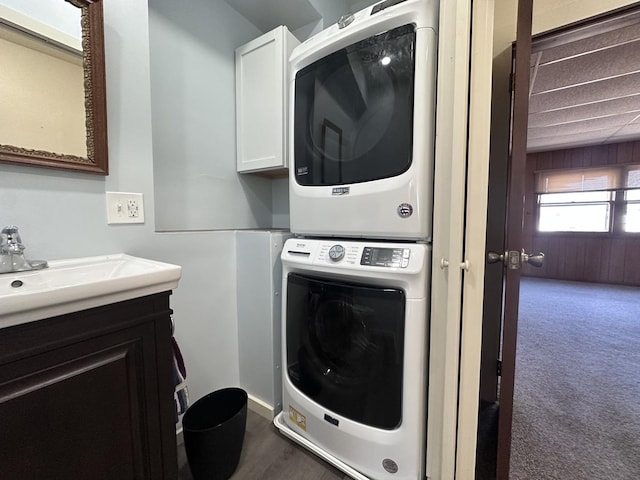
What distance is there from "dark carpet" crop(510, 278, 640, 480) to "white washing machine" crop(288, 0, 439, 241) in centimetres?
125

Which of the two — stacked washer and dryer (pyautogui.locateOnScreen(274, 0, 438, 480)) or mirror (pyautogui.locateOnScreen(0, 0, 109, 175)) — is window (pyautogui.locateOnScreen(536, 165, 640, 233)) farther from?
mirror (pyautogui.locateOnScreen(0, 0, 109, 175))

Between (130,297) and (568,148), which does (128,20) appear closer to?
(130,297)

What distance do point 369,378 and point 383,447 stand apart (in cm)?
25

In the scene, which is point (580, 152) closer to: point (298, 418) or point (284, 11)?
point (284, 11)

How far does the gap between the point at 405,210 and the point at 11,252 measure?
1.27 meters

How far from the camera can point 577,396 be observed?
65.6 inches

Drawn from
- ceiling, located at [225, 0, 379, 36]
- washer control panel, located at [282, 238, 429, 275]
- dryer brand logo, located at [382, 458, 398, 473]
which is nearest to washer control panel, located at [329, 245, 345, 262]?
washer control panel, located at [282, 238, 429, 275]

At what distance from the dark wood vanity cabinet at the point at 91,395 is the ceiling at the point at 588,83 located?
2.07 metres

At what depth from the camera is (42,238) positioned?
3.08 feet

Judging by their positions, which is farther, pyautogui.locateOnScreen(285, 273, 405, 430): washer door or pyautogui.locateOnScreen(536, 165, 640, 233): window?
pyautogui.locateOnScreen(536, 165, 640, 233): window

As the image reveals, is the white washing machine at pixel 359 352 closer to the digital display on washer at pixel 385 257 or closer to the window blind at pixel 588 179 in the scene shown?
the digital display on washer at pixel 385 257

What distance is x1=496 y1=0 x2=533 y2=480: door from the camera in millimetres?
911

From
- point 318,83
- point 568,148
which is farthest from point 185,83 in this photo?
point 568,148

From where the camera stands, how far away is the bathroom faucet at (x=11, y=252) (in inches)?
32.3
